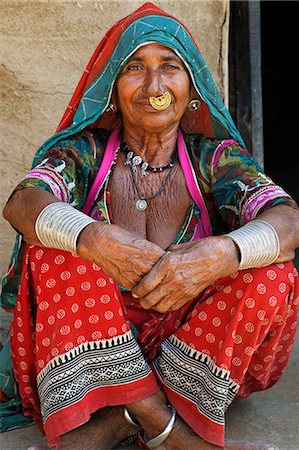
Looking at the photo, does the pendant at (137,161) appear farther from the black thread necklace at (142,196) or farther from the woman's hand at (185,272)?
the woman's hand at (185,272)

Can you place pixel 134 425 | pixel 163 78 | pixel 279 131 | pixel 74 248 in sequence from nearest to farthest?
pixel 74 248, pixel 134 425, pixel 163 78, pixel 279 131

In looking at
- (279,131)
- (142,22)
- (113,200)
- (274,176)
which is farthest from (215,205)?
(279,131)

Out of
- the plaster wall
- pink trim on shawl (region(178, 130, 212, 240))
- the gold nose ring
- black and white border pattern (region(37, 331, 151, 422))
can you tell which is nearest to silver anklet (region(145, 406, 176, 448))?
black and white border pattern (region(37, 331, 151, 422))

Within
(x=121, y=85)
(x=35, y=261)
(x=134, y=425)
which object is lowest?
(x=134, y=425)

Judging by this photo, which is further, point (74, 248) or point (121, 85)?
point (121, 85)

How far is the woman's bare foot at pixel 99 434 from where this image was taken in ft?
8.11

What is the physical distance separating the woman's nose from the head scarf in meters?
0.10

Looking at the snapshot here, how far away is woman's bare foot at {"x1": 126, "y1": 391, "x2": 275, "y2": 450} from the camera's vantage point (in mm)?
2488

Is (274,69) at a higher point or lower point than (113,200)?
higher

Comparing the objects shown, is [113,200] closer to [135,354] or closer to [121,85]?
[121,85]

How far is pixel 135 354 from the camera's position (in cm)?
249

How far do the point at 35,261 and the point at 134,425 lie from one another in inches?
23.6

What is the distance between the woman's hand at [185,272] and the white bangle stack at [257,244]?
0.03m

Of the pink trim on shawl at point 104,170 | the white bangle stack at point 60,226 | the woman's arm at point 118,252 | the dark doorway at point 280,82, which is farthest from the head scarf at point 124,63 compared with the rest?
the dark doorway at point 280,82
